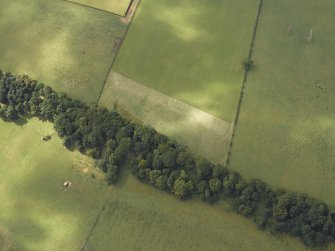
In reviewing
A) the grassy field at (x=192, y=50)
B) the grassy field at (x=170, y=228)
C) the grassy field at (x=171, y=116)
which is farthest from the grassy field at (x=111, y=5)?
the grassy field at (x=170, y=228)

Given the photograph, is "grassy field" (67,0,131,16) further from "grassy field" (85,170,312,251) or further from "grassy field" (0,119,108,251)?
"grassy field" (85,170,312,251)

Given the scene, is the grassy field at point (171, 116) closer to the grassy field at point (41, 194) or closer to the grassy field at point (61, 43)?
the grassy field at point (61, 43)

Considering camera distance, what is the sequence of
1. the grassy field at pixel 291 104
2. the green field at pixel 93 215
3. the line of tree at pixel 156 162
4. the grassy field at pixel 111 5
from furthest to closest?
the grassy field at pixel 111 5 < the grassy field at pixel 291 104 < the green field at pixel 93 215 < the line of tree at pixel 156 162

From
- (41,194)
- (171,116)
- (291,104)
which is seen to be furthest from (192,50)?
(41,194)

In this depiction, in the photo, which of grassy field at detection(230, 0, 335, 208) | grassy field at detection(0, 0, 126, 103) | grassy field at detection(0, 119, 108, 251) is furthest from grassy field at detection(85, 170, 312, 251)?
grassy field at detection(0, 0, 126, 103)

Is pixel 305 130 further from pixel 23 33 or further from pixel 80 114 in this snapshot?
pixel 23 33
